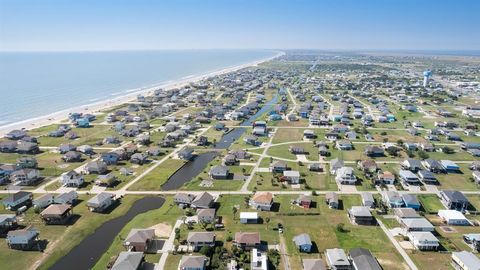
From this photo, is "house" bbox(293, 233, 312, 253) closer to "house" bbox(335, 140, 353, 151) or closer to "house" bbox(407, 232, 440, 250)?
"house" bbox(407, 232, 440, 250)

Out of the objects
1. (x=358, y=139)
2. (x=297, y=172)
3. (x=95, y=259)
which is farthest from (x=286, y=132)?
(x=95, y=259)

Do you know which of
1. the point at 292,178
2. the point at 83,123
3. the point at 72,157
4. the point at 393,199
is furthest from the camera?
the point at 83,123

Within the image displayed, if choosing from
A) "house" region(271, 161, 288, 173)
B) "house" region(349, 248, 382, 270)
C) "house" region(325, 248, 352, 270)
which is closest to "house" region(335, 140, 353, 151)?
"house" region(271, 161, 288, 173)

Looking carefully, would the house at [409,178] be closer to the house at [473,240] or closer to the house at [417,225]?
the house at [417,225]

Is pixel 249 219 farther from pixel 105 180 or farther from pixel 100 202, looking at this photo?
pixel 105 180

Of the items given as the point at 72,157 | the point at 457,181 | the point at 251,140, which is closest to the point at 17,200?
the point at 72,157

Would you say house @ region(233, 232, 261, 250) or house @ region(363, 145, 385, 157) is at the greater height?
house @ region(233, 232, 261, 250)

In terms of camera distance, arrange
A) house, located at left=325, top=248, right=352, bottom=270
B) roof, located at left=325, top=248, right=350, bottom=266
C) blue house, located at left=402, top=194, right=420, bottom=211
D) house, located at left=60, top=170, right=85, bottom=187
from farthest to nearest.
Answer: house, located at left=60, top=170, right=85, bottom=187, blue house, located at left=402, top=194, right=420, bottom=211, roof, located at left=325, top=248, right=350, bottom=266, house, located at left=325, top=248, right=352, bottom=270
